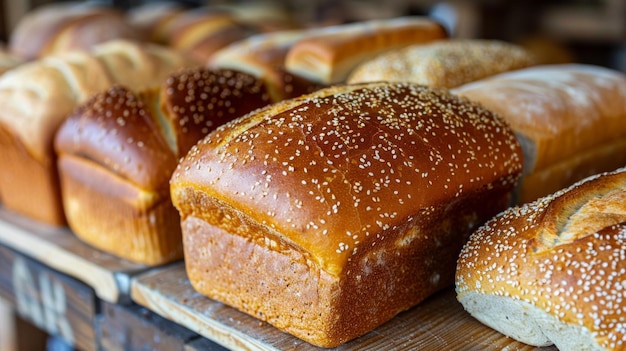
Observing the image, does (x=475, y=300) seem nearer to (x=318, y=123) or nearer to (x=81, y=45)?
(x=318, y=123)

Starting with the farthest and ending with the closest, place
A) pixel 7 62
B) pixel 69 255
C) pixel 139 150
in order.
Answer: pixel 7 62 < pixel 69 255 < pixel 139 150

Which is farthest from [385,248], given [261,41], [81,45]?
[81,45]

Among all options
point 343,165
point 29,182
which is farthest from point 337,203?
point 29,182

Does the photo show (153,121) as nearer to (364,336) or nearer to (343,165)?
(343,165)

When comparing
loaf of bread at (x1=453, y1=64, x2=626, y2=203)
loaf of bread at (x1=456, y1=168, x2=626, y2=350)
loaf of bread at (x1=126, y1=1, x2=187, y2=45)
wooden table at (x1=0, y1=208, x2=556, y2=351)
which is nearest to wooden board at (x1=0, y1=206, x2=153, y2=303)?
wooden table at (x1=0, y1=208, x2=556, y2=351)

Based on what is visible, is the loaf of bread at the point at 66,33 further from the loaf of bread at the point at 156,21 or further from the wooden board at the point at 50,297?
the wooden board at the point at 50,297
